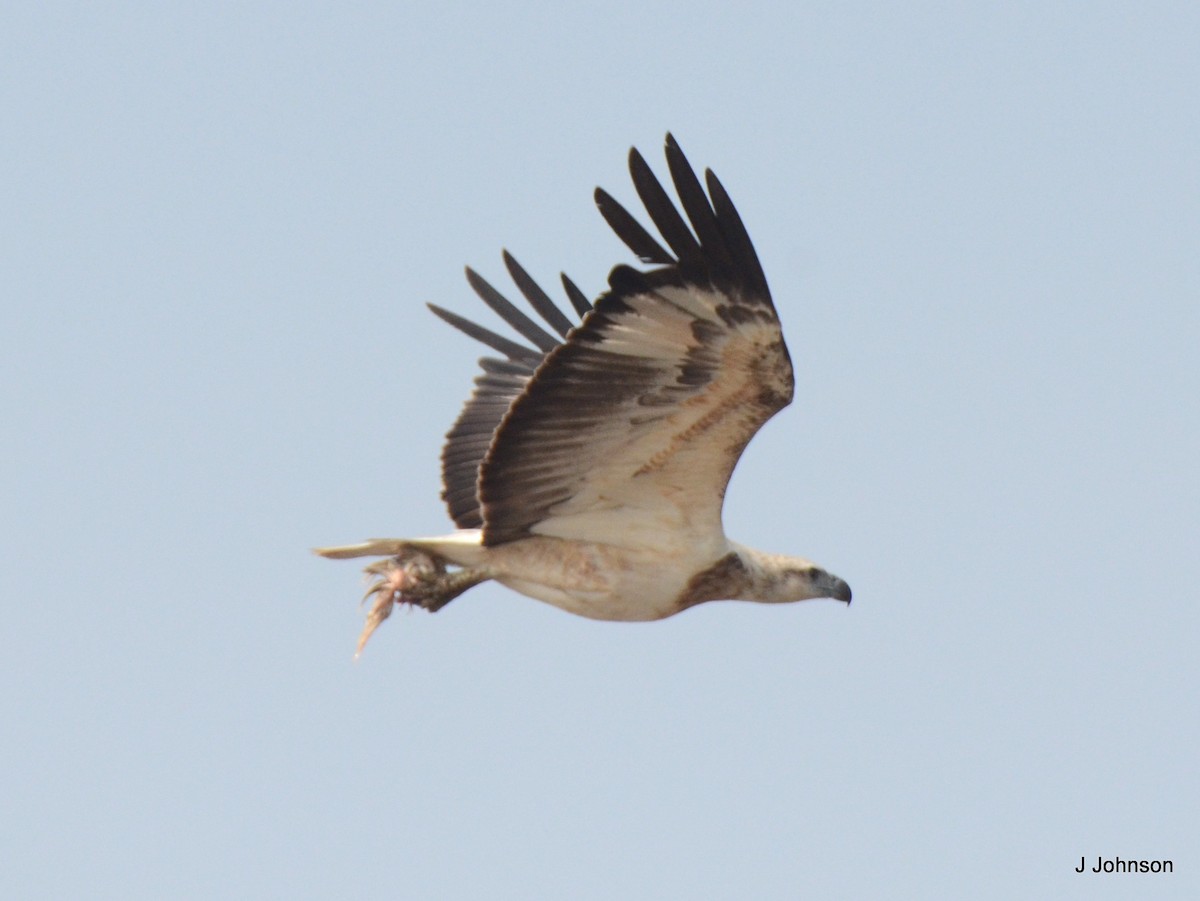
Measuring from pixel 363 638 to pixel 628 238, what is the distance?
2855mm

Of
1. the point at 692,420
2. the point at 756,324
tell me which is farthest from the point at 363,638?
the point at 756,324

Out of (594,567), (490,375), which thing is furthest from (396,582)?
(490,375)

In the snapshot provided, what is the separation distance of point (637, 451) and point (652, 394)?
1.71 ft

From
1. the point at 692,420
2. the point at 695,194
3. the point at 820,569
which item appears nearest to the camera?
the point at 695,194

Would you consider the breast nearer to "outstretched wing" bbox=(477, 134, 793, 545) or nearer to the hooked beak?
"outstretched wing" bbox=(477, 134, 793, 545)

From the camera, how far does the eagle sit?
29.0 ft

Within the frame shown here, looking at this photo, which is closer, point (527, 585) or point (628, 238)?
point (628, 238)

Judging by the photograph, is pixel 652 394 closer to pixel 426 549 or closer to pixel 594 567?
pixel 594 567

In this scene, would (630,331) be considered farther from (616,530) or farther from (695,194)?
(616,530)

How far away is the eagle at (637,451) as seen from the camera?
29.0 ft

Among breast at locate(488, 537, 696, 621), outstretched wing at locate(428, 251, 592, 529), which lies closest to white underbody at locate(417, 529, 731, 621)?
breast at locate(488, 537, 696, 621)

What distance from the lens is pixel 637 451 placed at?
9.79m

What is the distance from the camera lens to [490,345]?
39.9 feet

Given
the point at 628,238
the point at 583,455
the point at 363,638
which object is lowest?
the point at 363,638
